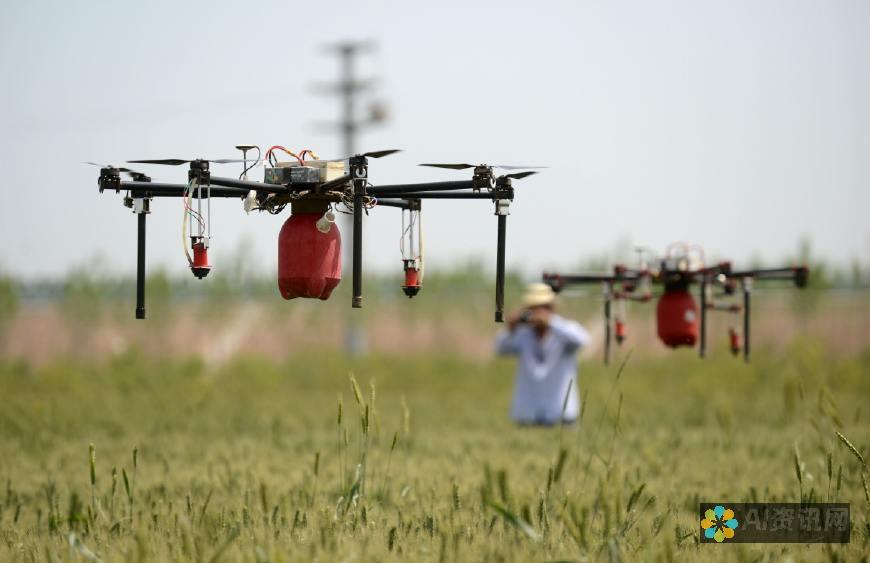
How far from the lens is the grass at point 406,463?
17.7 ft

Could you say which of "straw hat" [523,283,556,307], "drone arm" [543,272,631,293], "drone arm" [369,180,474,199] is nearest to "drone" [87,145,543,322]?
"drone arm" [369,180,474,199]

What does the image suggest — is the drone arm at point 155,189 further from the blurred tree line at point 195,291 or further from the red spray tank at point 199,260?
the blurred tree line at point 195,291

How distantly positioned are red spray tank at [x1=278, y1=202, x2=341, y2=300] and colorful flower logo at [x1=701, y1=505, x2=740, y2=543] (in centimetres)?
249

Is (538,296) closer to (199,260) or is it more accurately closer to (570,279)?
(570,279)

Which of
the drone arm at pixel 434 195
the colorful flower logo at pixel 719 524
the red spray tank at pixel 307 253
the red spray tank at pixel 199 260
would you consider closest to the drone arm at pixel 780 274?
the colorful flower logo at pixel 719 524

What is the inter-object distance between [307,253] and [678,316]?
12.2ft

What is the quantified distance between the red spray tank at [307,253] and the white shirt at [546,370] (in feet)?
22.8

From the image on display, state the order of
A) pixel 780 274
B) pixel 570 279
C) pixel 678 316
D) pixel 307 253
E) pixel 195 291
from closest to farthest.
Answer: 1. pixel 307 253
2. pixel 780 274
3. pixel 678 316
4. pixel 570 279
5. pixel 195 291

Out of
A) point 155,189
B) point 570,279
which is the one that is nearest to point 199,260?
point 155,189

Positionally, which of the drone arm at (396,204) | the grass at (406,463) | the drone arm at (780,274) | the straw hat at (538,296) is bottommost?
the grass at (406,463)

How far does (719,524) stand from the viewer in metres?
6.15

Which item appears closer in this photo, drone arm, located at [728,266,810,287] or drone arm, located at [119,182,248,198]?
drone arm, located at [119,182,248,198]

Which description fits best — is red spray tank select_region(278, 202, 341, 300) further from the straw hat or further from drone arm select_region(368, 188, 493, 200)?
the straw hat

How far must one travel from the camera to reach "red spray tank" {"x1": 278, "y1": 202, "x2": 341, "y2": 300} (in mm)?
6355
